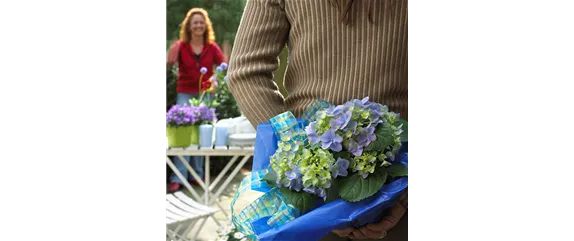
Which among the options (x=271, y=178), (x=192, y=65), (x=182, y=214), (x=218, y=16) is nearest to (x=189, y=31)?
(x=192, y=65)

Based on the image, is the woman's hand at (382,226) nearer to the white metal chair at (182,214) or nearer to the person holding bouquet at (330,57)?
the person holding bouquet at (330,57)

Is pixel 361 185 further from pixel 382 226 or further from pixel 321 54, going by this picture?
pixel 321 54

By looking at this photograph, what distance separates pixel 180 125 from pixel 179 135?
0.08 m

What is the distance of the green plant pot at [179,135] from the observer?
3.96 meters

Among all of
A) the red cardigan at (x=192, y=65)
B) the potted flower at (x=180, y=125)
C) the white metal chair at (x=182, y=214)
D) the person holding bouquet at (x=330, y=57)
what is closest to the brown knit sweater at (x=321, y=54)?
the person holding bouquet at (x=330, y=57)

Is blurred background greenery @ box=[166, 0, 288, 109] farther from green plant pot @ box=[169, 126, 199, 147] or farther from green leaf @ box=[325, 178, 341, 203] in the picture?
green leaf @ box=[325, 178, 341, 203]

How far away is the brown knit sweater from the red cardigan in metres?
4.09

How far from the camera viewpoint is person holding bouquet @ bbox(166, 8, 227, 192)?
17.8 feet

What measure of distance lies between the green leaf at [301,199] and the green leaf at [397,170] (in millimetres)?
155
